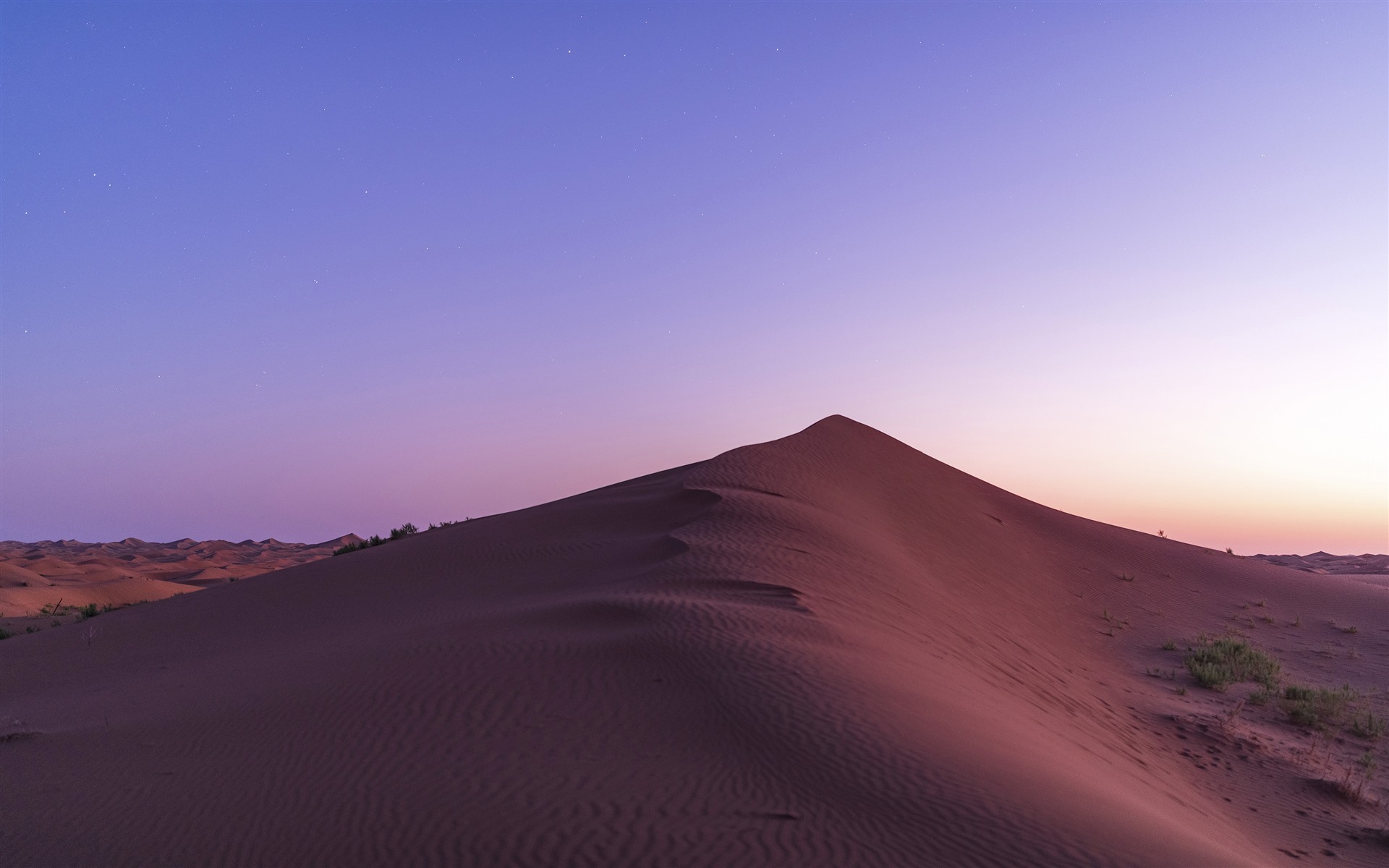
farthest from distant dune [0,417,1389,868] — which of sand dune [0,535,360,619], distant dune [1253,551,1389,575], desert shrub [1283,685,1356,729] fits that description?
distant dune [1253,551,1389,575]

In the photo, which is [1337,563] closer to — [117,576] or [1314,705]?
[1314,705]

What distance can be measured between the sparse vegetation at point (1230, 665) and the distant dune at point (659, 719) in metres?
0.27

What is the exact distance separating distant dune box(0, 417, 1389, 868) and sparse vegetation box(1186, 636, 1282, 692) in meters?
0.27

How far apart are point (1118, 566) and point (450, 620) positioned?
1881 cm

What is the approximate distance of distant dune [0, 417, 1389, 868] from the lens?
5.45 metres

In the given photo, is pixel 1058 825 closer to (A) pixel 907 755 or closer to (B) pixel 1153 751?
(A) pixel 907 755

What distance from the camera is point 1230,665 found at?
49.5 feet

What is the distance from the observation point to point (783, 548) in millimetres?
13898

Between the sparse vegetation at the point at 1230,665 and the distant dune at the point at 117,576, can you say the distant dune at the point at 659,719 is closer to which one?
the sparse vegetation at the point at 1230,665

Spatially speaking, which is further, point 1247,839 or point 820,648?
point 820,648

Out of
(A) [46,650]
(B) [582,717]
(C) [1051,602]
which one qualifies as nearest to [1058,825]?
(B) [582,717]

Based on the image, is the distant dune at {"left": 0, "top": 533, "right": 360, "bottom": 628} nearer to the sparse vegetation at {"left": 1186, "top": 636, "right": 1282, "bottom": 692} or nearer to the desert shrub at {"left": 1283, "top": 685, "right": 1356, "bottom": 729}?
the sparse vegetation at {"left": 1186, "top": 636, "right": 1282, "bottom": 692}

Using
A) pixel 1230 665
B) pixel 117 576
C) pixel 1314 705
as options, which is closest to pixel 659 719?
pixel 1314 705

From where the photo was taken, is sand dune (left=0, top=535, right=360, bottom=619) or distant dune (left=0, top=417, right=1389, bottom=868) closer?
distant dune (left=0, top=417, right=1389, bottom=868)
